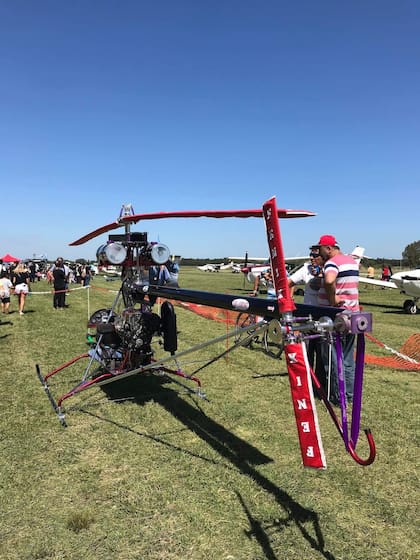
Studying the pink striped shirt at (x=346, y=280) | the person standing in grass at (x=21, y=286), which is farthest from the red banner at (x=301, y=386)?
the person standing in grass at (x=21, y=286)

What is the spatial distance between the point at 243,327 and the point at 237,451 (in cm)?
148

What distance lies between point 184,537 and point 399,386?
188 inches

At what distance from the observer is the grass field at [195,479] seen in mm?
2842

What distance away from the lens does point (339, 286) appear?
459cm

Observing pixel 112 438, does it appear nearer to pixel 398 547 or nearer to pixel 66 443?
pixel 66 443

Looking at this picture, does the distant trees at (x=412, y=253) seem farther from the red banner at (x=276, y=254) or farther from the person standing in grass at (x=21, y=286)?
the red banner at (x=276, y=254)

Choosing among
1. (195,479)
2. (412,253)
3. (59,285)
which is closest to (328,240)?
(195,479)

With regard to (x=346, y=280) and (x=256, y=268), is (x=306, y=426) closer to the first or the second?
(x=346, y=280)

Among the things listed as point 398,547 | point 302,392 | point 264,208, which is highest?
point 264,208

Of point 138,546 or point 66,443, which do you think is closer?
point 138,546

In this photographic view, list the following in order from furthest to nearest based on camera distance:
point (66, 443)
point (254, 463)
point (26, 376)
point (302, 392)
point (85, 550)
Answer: point (26, 376) < point (66, 443) < point (254, 463) < point (85, 550) < point (302, 392)

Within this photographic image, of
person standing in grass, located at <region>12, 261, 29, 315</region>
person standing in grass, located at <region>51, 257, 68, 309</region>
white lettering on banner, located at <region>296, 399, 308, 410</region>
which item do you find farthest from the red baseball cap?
person standing in grass, located at <region>51, 257, 68, 309</region>

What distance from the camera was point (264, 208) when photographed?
2480 millimetres

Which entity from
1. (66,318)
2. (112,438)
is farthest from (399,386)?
(66,318)
